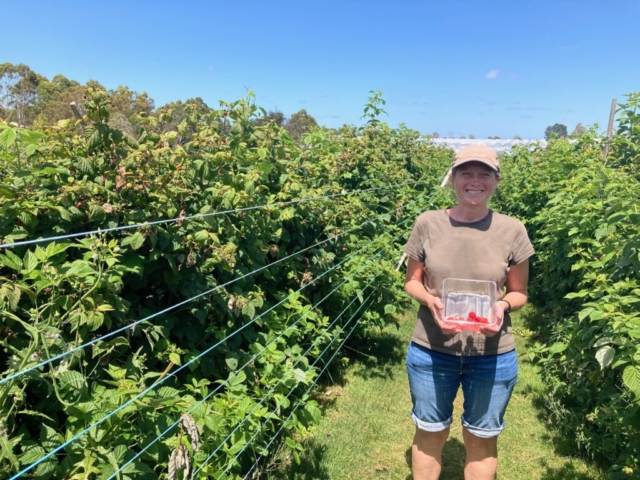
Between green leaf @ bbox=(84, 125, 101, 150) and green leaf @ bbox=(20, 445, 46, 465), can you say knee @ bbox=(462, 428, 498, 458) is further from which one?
green leaf @ bbox=(84, 125, 101, 150)

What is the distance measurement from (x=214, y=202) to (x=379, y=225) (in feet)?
8.97

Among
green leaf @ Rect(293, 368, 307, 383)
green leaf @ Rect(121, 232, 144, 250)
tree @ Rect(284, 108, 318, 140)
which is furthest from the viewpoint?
tree @ Rect(284, 108, 318, 140)

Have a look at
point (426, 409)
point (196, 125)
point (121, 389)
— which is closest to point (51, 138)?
point (196, 125)

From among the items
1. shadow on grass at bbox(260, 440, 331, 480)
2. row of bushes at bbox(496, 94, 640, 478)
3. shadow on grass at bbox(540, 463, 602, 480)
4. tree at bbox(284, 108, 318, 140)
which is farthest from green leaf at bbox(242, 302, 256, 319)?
tree at bbox(284, 108, 318, 140)

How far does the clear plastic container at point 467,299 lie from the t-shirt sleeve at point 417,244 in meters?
0.18

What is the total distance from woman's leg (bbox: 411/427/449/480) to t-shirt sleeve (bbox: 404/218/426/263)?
0.87 m

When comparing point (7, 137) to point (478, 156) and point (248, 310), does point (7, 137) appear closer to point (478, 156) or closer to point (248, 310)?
point (248, 310)

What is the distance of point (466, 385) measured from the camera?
2.24m

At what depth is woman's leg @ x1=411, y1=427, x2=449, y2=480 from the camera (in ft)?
7.73

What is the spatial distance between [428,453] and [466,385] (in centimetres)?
43

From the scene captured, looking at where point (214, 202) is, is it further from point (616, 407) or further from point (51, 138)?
point (616, 407)

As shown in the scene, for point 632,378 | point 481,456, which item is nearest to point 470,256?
point 632,378

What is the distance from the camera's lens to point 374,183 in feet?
17.8

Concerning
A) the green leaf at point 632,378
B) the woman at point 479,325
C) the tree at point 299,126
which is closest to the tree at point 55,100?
the tree at point 299,126
